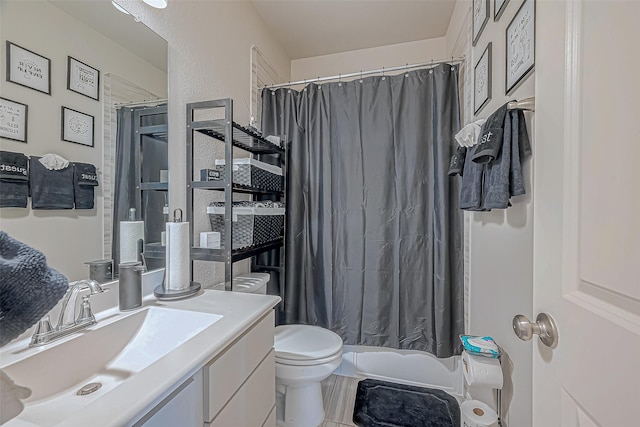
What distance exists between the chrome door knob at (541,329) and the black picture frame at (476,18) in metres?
1.35

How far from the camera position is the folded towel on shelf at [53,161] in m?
0.76

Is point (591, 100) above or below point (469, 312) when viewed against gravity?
above

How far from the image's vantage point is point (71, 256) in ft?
2.71

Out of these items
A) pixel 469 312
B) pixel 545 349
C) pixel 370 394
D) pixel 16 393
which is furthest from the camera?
pixel 370 394

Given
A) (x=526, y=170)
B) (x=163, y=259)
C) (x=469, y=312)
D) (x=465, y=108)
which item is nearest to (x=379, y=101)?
(x=465, y=108)

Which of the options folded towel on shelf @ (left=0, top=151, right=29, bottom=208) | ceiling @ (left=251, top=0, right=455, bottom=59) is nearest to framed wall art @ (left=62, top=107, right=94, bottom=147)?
folded towel on shelf @ (left=0, top=151, right=29, bottom=208)

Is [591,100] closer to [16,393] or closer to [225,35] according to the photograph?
[16,393]

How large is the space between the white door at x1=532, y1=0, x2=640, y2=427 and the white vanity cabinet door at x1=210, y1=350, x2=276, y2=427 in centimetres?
74

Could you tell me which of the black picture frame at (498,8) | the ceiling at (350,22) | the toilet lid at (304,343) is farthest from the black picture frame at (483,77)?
the toilet lid at (304,343)

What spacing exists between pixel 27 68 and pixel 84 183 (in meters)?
0.32

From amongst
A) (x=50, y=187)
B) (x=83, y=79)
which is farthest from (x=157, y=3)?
(x=50, y=187)

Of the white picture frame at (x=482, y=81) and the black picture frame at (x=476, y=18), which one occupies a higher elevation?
the black picture frame at (x=476, y=18)

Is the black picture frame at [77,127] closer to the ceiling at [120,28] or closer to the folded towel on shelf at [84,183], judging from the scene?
the folded towel on shelf at [84,183]

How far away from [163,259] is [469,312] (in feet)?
5.32
